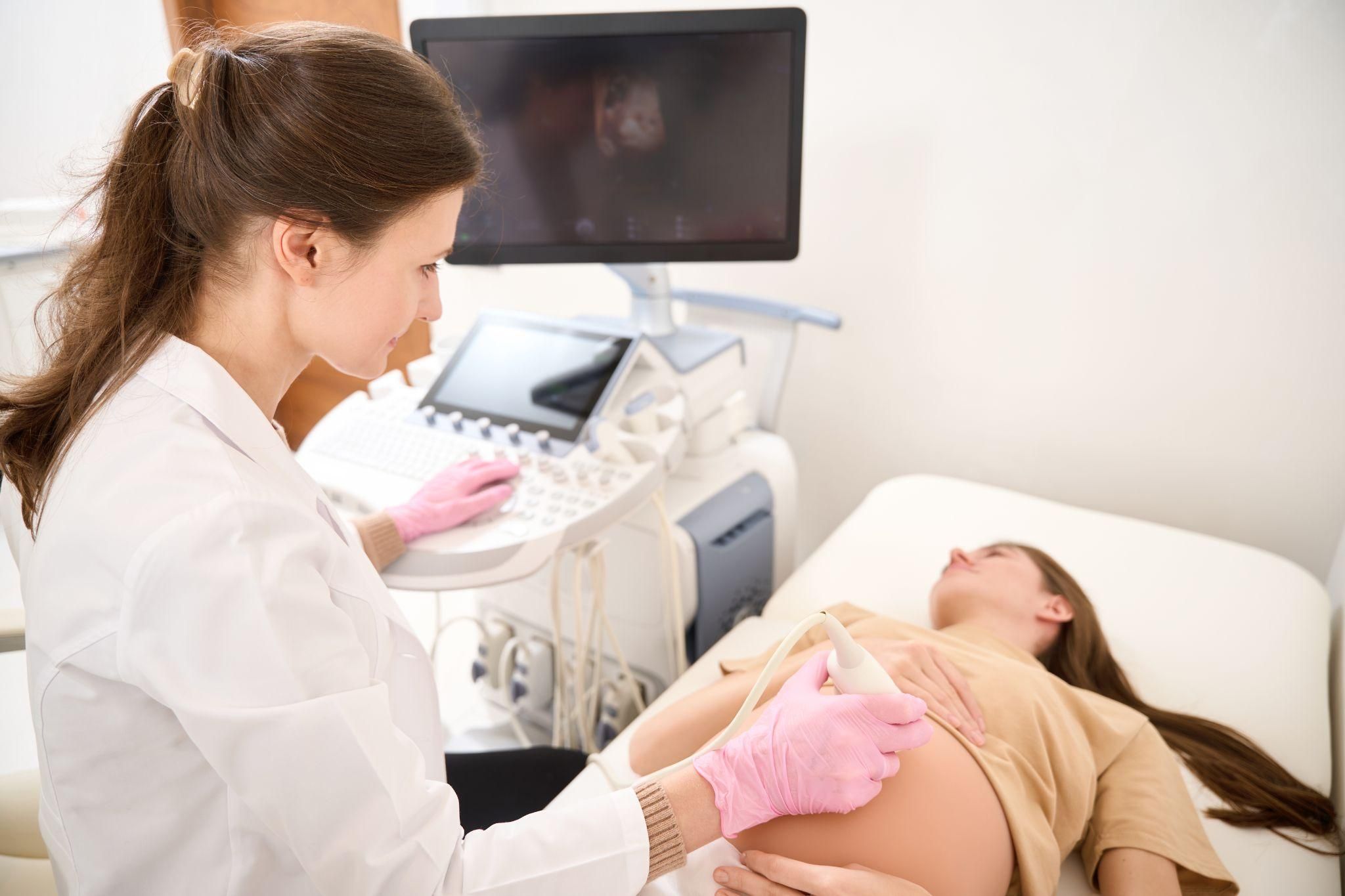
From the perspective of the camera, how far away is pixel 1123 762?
3.52ft

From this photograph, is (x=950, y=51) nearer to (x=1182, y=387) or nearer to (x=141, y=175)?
(x=1182, y=387)

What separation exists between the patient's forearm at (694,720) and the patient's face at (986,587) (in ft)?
1.11

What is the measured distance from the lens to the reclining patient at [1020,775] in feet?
2.94

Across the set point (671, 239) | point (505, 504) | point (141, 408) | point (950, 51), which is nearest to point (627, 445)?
point (505, 504)

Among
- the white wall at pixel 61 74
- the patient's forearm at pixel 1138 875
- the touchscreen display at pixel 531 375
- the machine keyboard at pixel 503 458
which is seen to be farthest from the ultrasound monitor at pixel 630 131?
the white wall at pixel 61 74

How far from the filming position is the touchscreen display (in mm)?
1426

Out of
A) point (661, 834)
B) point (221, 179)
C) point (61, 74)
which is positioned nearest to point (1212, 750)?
point (661, 834)

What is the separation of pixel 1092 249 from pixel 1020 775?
3.49 ft

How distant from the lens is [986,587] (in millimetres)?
1337

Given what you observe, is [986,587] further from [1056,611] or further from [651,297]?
[651,297]

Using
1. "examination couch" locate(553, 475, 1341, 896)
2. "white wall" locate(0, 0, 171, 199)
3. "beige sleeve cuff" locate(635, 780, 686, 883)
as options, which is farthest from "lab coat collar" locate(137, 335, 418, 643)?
"white wall" locate(0, 0, 171, 199)

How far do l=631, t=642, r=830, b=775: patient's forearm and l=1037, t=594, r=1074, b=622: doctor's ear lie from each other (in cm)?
41

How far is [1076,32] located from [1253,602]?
39.1 inches

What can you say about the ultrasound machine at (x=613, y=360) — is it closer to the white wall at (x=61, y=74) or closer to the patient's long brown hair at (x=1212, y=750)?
the patient's long brown hair at (x=1212, y=750)
